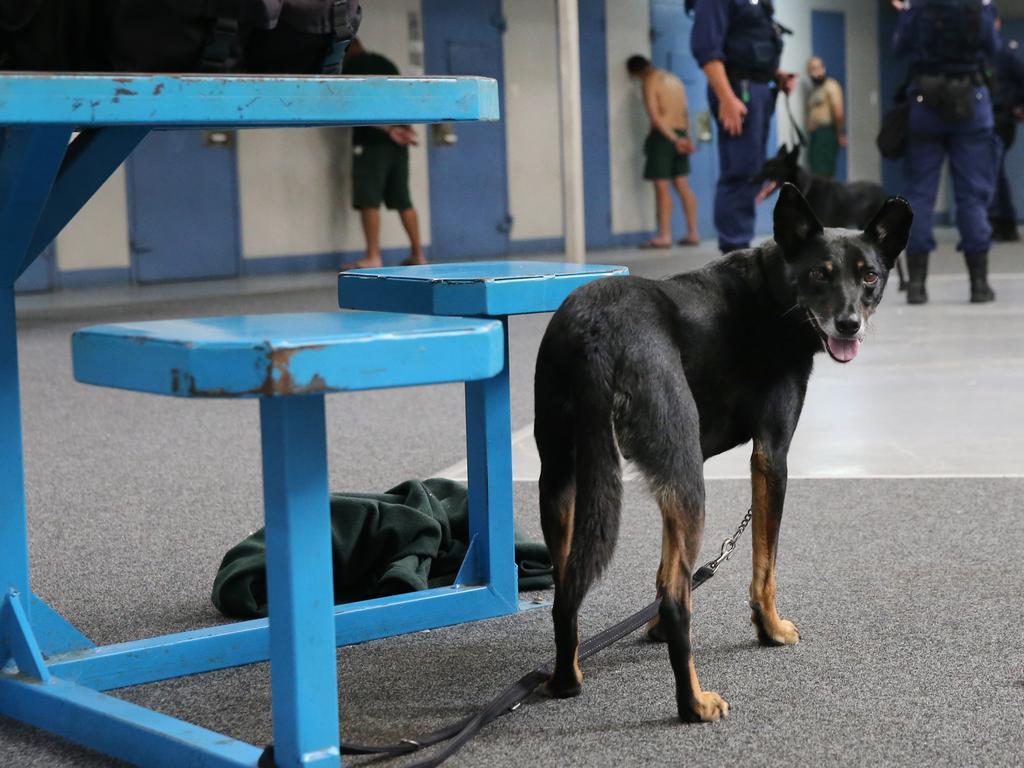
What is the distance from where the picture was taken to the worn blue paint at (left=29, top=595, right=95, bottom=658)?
199 cm

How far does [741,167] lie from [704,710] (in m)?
4.54

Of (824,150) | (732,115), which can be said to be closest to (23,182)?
(732,115)

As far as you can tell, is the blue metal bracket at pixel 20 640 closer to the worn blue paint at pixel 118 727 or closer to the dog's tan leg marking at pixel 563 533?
the worn blue paint at pixel 118 727

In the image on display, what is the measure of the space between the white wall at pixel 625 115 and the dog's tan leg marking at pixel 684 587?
11522mm

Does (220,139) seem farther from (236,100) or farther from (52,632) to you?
(236,100)

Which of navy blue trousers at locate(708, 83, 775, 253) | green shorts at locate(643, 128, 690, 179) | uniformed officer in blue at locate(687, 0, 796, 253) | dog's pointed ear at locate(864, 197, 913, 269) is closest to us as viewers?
dog's pointed ear at locate(864, 197, 913, 269)

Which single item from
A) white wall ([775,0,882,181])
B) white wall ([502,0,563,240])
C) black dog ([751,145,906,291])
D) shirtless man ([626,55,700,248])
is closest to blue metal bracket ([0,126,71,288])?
black dog ([751,145,906,291])

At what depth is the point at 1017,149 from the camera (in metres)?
16.7

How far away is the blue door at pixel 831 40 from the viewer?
52.9 ft

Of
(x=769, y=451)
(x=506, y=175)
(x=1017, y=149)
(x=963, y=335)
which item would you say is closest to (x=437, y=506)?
(x=769, y=451)

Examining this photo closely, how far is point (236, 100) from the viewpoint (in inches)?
60.2

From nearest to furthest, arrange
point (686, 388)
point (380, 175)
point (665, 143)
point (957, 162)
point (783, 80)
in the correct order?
point (686, 388)
point (783, 80)
point (957, 162)
point (380, 175)
point (665, 143)

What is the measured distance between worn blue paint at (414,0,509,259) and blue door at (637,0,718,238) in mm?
1791

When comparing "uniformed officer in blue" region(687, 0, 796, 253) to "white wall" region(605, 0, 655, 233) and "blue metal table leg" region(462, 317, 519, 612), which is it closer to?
"blue metal table leg" region(462, 317, 519, 612)
